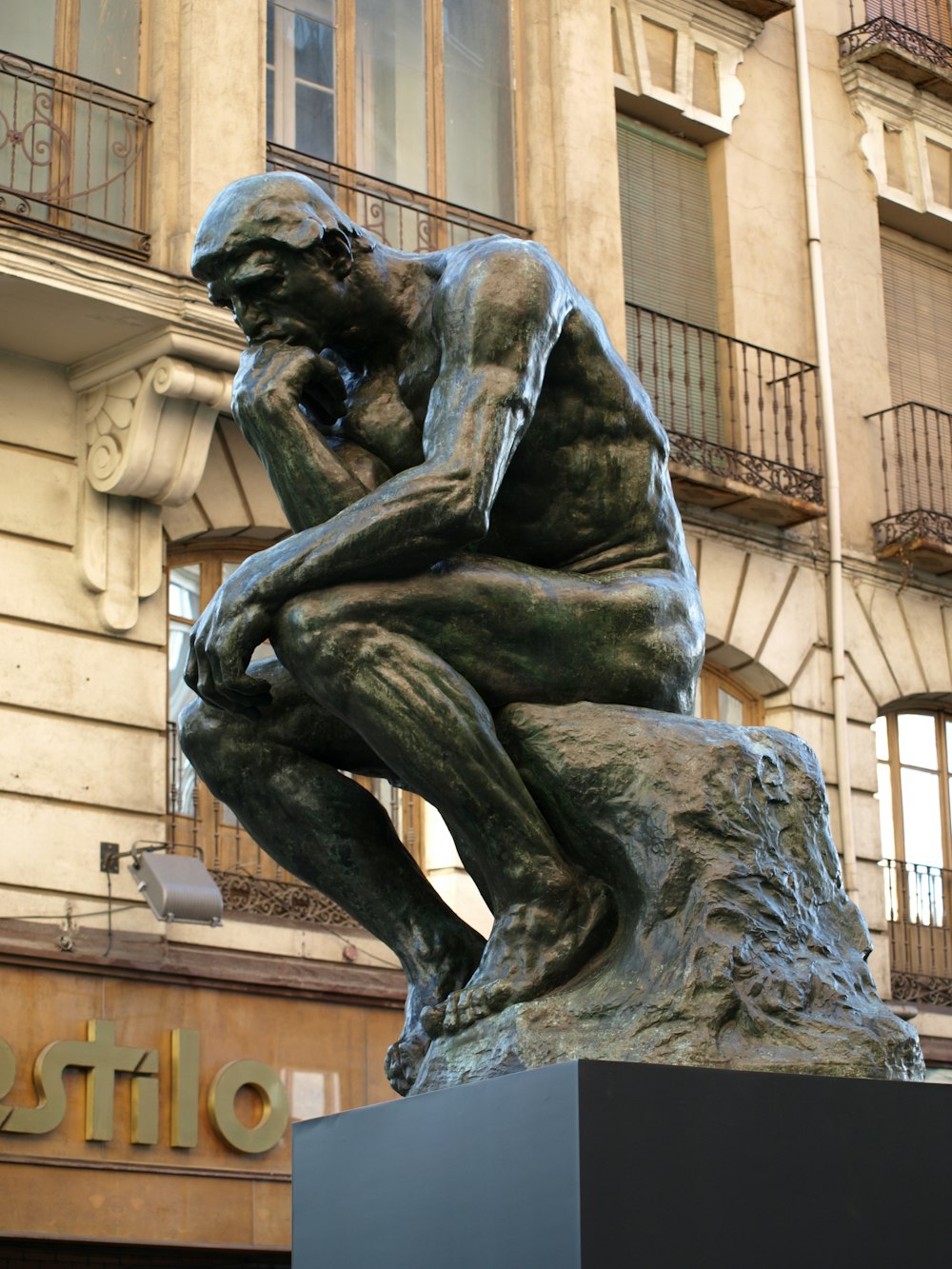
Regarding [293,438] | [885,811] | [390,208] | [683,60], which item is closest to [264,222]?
[293,438]

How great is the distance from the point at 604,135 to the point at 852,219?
3261 mm

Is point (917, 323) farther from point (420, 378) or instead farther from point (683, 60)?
point (420, 378)

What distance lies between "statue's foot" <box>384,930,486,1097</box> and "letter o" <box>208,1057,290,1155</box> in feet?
24.1

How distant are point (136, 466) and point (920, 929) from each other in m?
7.08

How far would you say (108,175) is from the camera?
1207 centimetres

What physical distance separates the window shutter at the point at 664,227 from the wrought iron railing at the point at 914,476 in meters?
1.65

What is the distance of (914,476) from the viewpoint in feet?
54.3

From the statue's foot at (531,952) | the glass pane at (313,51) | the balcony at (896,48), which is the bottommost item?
the statue's foot at (531,952)

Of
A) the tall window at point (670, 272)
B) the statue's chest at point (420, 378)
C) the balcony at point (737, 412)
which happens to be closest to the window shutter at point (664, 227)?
the tall window at point (670, 272)

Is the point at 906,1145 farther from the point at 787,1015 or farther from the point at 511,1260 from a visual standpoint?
the point at 511,1260

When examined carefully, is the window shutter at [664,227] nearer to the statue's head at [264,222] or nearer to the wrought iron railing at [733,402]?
the wrought iron railing at [733,402]

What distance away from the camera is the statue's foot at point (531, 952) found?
3.78 m

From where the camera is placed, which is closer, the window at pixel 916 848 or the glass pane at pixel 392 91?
the glass pane at pixel 392 91

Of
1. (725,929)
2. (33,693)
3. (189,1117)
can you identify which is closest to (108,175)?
(33,693)
